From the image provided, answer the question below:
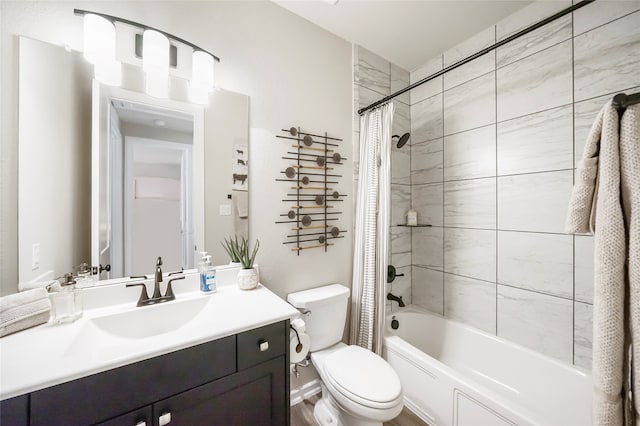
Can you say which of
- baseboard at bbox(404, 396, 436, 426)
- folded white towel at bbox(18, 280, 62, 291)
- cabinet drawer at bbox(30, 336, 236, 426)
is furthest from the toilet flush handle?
baseboard at bbox(404, 396, 436, 426)

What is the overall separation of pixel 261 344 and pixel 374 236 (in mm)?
1036

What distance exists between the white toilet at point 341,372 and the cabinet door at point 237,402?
1.06 feet

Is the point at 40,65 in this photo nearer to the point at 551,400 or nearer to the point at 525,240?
the point at 525,240

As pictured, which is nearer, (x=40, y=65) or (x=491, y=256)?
(x=40, y=65)

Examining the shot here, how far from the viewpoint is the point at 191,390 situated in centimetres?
80

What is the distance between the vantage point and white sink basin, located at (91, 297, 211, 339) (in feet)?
3.14

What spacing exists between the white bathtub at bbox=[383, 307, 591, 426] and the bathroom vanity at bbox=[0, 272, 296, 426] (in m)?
0.88

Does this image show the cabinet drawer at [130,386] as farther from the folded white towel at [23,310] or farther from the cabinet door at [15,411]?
the folded white towel at [23,310]

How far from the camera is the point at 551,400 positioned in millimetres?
1391

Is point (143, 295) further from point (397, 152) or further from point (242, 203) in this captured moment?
point (397, 152)

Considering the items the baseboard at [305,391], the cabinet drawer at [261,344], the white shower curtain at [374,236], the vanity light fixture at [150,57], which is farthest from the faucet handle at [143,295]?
the white shower curtain at [374,236]

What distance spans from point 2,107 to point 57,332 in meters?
0.85

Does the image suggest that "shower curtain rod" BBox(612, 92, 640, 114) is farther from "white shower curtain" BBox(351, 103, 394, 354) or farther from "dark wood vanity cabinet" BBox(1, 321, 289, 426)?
"dark wood vanity cabinet" BBox(1, 321, 289, 426)

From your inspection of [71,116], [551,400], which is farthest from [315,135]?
[551,400]
